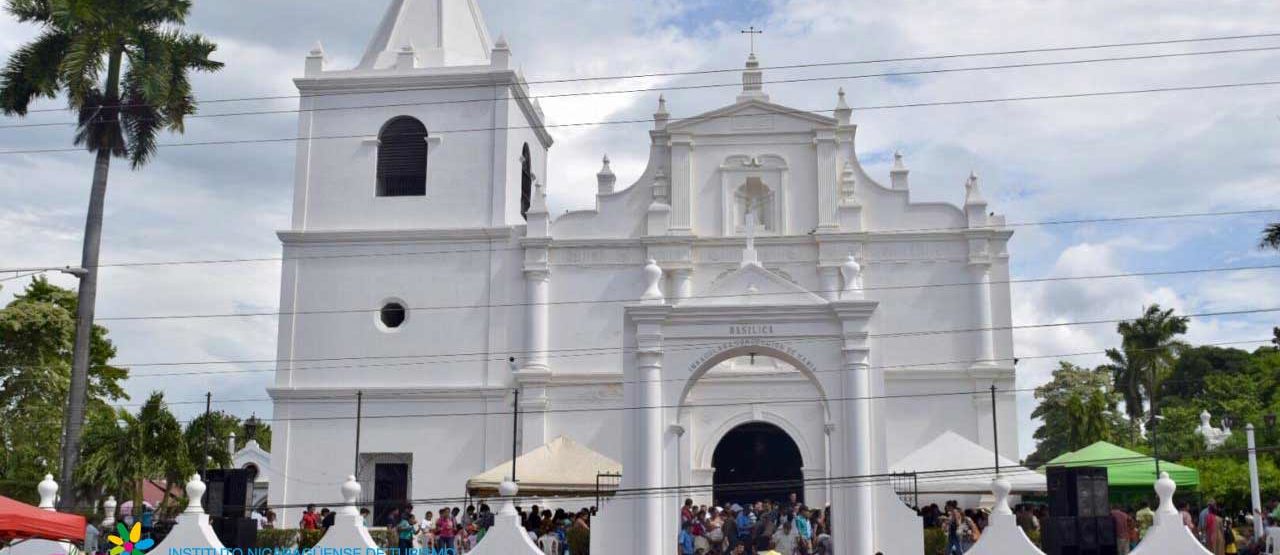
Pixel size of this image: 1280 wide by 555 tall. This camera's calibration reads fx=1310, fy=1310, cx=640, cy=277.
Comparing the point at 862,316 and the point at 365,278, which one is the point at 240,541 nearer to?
the point at 862,316

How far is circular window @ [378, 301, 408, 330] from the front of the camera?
34.6 metres

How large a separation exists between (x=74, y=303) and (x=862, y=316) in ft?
108

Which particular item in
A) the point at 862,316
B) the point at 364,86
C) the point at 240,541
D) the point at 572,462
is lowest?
the point at 240,541

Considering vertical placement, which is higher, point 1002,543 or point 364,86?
point 364,86

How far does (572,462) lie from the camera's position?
26.6 m

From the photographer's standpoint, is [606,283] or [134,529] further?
[606,283]

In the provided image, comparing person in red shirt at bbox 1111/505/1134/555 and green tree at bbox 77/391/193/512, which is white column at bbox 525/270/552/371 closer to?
green tree at bbox 77/391/193/512

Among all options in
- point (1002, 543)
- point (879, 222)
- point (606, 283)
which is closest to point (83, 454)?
point (606, 283)

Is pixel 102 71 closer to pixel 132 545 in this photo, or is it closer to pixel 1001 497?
pixel 132 545

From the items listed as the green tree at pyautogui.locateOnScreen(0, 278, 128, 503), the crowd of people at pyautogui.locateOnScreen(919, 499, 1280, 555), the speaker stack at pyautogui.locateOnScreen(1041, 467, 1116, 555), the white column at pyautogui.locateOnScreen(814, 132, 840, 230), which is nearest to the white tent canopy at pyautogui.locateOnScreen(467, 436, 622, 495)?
the crowd of people at pyautogui.locateOnScreen(919, 499, 1280, 555)

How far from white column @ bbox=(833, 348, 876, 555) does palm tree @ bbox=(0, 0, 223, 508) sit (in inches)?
718

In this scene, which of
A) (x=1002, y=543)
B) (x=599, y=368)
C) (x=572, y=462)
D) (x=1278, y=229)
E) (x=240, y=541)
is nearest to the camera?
(x=1002, y=543)

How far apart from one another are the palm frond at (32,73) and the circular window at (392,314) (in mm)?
9579

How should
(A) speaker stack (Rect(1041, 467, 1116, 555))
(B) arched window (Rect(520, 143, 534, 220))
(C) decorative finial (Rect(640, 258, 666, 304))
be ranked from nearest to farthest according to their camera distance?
(A) speaker stack (Rect(1041, 467, 1116, 555)) < (C) decorative finial (Rect(640, 258, 666, 304)) < (B) arched window (Rect(520, 143, 534, 220))
